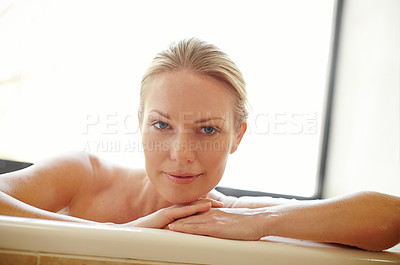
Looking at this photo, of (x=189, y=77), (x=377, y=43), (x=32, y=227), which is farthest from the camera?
(x=377, y=43)

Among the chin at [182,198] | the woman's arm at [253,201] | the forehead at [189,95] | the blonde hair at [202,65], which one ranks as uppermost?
the blonde hair at [202,65]

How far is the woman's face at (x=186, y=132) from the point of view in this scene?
0.87 m

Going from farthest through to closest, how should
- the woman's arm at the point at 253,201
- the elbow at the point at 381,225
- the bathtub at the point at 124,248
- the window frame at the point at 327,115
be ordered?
the window frame at the point at 327,115, the woman's arm at the point at 253,201, the elbow at the point at 381,225, the bathtub at the point at 124,248

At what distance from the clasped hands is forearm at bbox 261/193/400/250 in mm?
38

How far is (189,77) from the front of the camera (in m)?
0.90

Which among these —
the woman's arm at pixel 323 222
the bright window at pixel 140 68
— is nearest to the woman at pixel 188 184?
the woman's arm at pixel 323 222

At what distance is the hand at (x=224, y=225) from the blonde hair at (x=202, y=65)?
0.34m

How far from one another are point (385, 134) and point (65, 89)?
4.74ft

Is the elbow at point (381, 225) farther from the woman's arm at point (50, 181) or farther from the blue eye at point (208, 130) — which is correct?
the woman's arm at point (50, 181)

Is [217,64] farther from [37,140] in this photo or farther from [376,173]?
[37,140]

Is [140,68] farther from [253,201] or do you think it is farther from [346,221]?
[346,221]

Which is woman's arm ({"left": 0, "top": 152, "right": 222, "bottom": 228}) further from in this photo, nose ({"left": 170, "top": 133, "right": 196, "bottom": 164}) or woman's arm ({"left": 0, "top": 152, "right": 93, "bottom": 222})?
nose ({"left": 170, "top": 133, "right": 196, "bottom": 164})

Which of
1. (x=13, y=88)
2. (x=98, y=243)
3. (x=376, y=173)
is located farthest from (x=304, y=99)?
(x=13, y=88)

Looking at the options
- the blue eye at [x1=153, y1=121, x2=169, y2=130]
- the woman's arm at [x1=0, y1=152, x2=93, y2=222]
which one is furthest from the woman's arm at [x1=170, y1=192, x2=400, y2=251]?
the woman's arm at [x1=0, y1=152, x2=93, y2=222]
